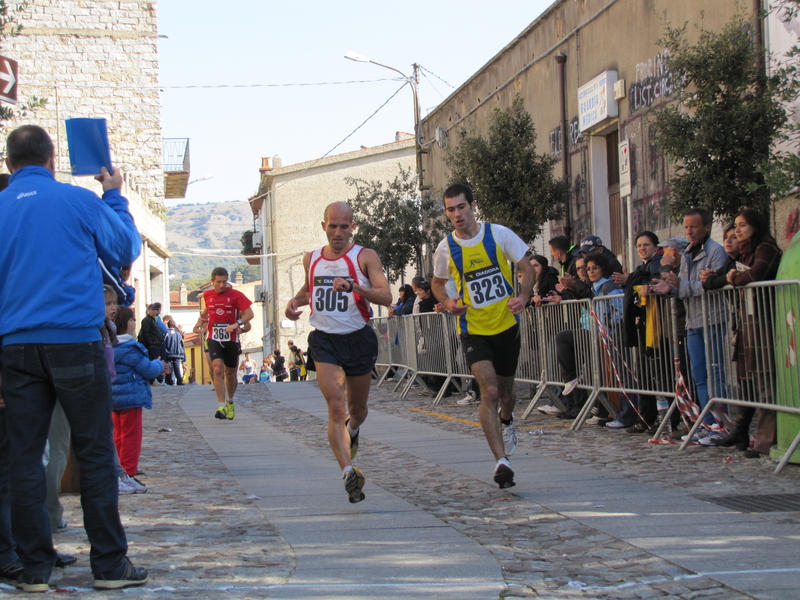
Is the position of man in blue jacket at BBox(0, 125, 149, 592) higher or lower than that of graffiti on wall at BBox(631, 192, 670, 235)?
lower

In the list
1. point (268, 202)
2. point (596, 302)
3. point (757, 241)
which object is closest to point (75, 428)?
point (757, 241)

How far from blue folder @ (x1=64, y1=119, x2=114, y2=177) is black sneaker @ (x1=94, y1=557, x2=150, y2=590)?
181cm

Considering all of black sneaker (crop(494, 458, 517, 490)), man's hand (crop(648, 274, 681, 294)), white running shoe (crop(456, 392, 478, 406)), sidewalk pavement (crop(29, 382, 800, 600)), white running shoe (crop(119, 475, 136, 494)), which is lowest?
sidewalk pavement (crop(29, 382, 800, 600))

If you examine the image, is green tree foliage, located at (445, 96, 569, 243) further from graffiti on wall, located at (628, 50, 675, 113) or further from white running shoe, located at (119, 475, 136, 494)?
white running shoe, located at (119, 475, 136, 494)

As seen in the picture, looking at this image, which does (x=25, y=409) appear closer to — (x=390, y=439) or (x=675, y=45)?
(x=390, y=439)

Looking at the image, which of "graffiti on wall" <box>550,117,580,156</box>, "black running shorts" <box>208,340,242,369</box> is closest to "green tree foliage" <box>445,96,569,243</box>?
"graffiti on wall" <box>550,117,580,156</box>

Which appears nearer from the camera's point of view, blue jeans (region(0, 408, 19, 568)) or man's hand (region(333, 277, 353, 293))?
blue jeans (region(0, 408, 19, 568))

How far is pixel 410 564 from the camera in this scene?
15.5 ft

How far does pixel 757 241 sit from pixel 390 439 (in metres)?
4.19

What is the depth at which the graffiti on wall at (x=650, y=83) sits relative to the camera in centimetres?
1422

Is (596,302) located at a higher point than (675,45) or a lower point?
lower

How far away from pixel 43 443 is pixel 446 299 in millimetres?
3480

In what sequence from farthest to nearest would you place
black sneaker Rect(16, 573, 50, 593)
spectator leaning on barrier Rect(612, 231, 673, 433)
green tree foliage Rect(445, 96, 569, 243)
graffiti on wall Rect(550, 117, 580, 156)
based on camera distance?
1. graffiti on wall Rect(550, 117, 580, 156)
2. green tree foliage Rect(445, 96, 569, 243)
3. spectator leaning on barrier Rect(612, 231, 673, 433)
4. black sneaker Rect(16, 573, 50, 593)

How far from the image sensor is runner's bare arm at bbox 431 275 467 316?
7.20 metres
